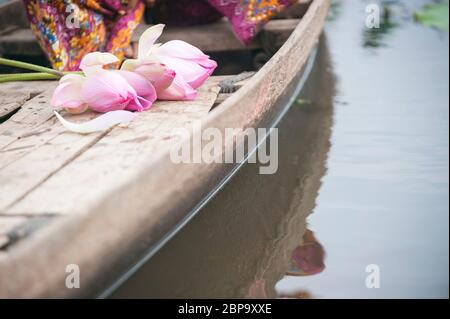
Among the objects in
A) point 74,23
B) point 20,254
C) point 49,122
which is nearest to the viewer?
point 20,254

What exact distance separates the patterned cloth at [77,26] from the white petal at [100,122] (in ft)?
1.71

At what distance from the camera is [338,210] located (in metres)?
1.83

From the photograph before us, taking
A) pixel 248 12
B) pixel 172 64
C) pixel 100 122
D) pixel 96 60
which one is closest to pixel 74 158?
pixel 100 122

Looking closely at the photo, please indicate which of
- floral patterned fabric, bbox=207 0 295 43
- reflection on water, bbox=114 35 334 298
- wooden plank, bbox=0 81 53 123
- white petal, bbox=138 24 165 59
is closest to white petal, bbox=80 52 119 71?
white petal, bbox=138 24 165 59

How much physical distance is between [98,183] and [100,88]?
1.18ft

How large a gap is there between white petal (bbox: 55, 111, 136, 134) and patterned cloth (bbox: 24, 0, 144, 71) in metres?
0.52

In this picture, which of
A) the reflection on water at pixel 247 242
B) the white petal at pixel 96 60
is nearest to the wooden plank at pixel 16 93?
the white petal at pixel 96 60

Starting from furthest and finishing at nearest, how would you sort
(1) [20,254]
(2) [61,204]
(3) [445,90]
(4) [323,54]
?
(4) [323,54]
(3) [445,90]
(2) [61,204]
(1) [20,254]

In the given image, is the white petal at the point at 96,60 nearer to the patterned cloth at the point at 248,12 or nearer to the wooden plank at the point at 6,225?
the wooden plank at the point at 6,225

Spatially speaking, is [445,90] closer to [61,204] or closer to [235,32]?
[235,32]

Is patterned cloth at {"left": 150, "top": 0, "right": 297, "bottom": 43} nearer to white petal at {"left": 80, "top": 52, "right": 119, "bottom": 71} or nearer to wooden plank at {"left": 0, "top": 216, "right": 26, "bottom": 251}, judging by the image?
white petal at {"left": 80, "top": 52, "right": 119, "bottom": 71}
